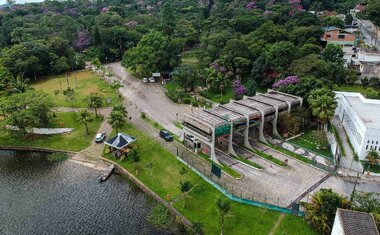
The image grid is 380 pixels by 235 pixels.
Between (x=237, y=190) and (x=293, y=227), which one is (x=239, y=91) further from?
(x=293, y=227)

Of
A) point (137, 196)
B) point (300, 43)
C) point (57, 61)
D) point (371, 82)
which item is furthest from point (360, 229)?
point (57, 61)

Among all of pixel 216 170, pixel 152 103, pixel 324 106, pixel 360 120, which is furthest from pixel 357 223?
pixel 152 103

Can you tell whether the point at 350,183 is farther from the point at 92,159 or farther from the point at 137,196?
the point at 92,159

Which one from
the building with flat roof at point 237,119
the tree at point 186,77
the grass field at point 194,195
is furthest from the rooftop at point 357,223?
the tree at point 186,77

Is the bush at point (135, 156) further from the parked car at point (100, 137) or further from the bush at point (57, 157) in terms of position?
→ the bush at point (57, 157)

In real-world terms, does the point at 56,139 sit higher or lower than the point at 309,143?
lower

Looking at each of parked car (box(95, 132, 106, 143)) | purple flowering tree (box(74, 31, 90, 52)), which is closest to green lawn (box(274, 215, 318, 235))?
parked car (box(95, 132, 106, 143))

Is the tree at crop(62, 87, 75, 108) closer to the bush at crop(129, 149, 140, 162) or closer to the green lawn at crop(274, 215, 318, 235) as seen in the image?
the bush at crop(129, 149, 140, 162)
